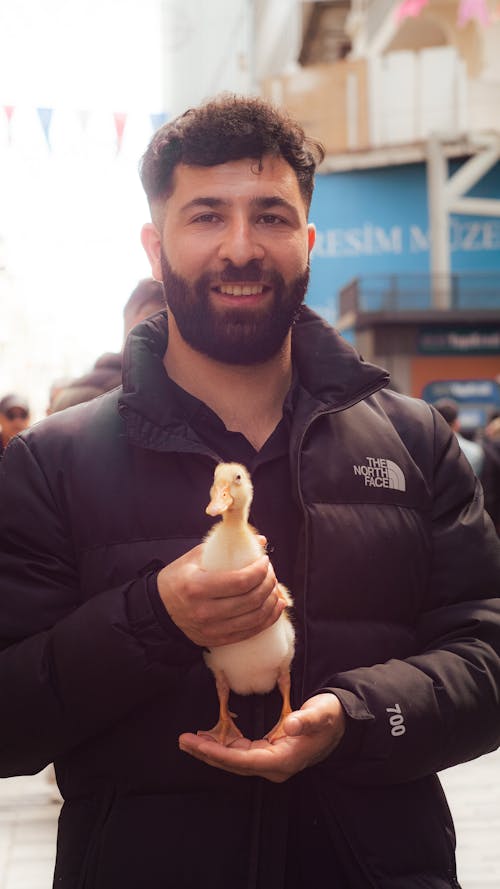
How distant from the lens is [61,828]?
2.37 m

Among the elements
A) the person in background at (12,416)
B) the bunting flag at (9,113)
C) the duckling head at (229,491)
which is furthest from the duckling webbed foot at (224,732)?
the bunting flag at (9,113)

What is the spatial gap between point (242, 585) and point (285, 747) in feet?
1.19

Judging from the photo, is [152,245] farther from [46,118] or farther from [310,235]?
[46,118]

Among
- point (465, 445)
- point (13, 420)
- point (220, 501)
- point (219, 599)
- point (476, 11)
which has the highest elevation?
point (476, 11)

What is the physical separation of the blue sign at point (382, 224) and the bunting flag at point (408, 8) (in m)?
3.64

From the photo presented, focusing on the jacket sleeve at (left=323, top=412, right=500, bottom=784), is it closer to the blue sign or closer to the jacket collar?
the jacket collar

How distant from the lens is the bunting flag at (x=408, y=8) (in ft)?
78.2

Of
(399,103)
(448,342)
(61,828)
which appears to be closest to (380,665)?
(61,828)

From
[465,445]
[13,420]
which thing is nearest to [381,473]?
[13,420]

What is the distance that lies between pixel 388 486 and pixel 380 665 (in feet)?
1.52

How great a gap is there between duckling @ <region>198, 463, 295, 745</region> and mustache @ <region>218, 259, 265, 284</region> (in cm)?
61

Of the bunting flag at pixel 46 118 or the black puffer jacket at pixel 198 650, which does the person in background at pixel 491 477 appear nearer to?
the bunting flag at pixel 46 118

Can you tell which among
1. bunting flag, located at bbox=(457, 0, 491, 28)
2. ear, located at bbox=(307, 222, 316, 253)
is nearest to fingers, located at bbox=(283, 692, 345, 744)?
ear, located at bbox=(307, 222, 316, 253)

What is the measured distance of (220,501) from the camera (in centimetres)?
197
